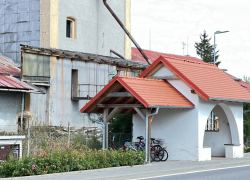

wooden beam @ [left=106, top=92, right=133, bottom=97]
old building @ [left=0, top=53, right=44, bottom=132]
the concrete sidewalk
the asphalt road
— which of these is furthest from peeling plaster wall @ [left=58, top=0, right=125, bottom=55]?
the asphalt road

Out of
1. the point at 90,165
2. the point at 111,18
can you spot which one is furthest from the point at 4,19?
the point at 90,165

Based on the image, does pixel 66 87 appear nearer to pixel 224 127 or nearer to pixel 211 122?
pixel 224 127

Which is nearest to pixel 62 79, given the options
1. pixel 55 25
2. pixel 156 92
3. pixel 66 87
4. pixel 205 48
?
pixel 66 87

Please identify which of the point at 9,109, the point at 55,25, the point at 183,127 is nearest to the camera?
the point at 183,127

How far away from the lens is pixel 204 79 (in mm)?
21469

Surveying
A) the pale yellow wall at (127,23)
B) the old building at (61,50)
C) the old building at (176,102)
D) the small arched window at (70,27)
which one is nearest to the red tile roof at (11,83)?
the old building at (61,50)

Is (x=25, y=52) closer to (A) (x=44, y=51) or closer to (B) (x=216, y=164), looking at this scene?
(A) (x=44, y=51)

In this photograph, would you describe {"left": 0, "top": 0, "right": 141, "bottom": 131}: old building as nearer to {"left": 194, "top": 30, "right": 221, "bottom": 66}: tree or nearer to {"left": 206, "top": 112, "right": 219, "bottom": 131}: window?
{"left": 206, "top": 112, "right": 219, "bottom": 131}: window

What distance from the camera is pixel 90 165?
15742mm

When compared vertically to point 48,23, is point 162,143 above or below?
below

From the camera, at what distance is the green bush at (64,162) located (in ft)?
45.1

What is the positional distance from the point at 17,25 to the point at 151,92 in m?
16.6

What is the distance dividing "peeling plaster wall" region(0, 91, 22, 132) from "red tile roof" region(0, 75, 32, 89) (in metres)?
0.74

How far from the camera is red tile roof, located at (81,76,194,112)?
17984 mm
